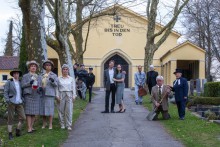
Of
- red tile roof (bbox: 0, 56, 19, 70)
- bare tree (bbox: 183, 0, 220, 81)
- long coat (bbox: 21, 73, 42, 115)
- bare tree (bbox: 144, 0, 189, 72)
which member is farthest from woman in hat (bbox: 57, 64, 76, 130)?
red tile roof (bbox: 0, 56, 19, 70)

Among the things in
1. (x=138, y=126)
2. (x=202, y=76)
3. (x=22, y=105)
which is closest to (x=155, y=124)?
(x=138, y=126)

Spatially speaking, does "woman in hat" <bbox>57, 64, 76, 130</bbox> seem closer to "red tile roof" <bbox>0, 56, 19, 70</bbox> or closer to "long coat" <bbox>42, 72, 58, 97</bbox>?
"long coat" <bbox>42, 72, 58, 97</bbox>

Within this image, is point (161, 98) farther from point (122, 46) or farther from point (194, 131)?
point (122, 46)

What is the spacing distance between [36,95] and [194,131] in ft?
14.2

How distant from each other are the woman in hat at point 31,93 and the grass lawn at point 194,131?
12.1 ft

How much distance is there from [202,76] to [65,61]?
24206 millimetres

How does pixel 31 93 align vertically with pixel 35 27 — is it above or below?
below

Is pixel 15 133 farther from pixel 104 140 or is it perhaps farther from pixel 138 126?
pixel 138 126

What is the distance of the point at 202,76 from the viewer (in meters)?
41.2

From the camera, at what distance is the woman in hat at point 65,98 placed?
1339cm

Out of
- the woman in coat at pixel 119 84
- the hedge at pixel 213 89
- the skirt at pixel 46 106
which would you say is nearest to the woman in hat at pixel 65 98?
the skirt at pixel 46 106

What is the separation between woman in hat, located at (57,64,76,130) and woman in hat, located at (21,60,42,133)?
2.52 feet

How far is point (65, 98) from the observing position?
13445 mm

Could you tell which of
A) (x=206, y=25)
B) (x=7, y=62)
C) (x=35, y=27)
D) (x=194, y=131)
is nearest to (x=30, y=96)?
(x=35, y=27)
